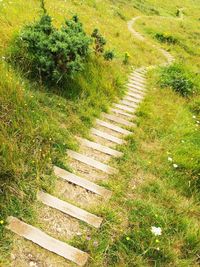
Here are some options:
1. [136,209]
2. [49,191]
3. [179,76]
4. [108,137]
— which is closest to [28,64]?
[108,137]

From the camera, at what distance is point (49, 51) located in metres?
7.25

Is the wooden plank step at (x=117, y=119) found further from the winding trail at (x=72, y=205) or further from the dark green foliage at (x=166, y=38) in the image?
the dark green foliage at (x=166, y=38)

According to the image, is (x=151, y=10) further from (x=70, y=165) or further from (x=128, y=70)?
(x=70, y=165)

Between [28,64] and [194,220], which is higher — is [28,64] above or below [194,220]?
above

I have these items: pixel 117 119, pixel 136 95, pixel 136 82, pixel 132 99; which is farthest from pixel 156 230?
pixel 136 82

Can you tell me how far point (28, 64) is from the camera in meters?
7.51

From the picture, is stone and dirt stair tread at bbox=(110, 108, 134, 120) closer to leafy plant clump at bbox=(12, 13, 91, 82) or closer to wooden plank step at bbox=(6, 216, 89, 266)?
leafy plant clump at bbox=(12, 13, 91, 82)

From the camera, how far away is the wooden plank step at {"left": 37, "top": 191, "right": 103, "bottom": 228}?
15.8 ft

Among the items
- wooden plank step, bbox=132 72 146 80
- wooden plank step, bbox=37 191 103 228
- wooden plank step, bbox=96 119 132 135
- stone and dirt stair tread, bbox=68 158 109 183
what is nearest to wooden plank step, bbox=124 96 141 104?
wooden plank step, bbox=96 119 132 135

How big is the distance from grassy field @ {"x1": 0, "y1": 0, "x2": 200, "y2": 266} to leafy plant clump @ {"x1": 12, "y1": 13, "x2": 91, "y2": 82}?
0.36 metres

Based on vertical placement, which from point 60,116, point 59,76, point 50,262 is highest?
point 59,76

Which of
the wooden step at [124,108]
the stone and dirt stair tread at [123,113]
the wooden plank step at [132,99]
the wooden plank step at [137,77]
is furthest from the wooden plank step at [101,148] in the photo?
the wooden plank step at [137,77]

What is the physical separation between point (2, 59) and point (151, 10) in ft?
96.6

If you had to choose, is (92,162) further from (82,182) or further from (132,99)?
(132,99)
